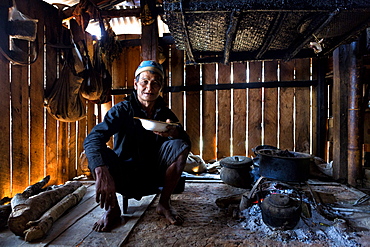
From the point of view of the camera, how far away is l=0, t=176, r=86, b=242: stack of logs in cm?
184

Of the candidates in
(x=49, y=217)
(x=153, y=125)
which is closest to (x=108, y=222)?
(x=49, y=217)

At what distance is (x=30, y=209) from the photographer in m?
2.00

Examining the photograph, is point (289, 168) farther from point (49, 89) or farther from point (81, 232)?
point (49, 89)

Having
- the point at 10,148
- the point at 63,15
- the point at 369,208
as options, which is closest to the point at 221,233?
the point at 369,208

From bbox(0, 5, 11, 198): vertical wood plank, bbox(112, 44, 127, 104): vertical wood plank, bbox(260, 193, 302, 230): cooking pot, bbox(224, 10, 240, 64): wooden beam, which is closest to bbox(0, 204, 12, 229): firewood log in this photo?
bbox(0, 5, 11, 198): vertical wood plank

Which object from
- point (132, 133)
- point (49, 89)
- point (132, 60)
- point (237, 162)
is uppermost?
point (132, 60)

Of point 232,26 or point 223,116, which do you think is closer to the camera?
point 232,26

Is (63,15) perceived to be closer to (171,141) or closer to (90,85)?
(90,85)

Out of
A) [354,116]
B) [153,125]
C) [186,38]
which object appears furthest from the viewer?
[354,116]

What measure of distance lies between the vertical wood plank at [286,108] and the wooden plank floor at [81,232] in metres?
3.72

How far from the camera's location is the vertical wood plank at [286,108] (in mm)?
4941

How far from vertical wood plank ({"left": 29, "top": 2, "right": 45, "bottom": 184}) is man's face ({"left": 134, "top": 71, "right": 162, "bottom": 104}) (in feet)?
6.48

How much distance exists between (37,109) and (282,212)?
142 inches

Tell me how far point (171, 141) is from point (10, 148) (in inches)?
91.0
